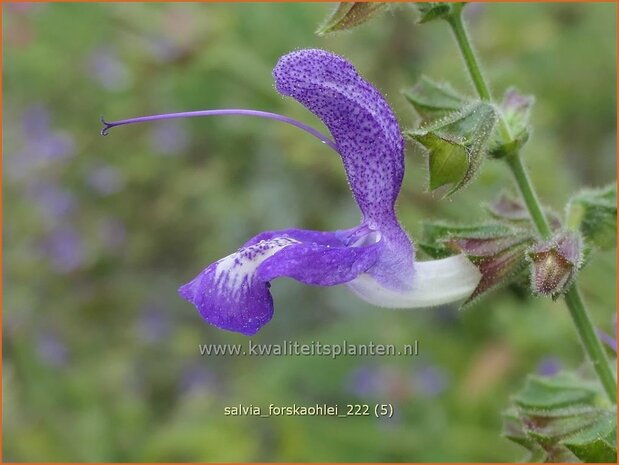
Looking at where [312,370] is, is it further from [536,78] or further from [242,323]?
[242,323]

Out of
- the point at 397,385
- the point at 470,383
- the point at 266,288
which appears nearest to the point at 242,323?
the point at 266,288

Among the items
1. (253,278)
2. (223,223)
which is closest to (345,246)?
(253,278)

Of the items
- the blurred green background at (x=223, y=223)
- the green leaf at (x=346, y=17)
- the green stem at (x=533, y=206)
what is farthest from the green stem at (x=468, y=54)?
the blurred green background at (x=223, y=223)

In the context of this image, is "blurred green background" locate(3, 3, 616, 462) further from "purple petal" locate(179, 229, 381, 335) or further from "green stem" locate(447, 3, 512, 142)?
"purple petal" locate(179, 229, 381, 335)

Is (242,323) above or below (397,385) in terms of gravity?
below

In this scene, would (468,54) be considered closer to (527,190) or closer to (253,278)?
(527,190)

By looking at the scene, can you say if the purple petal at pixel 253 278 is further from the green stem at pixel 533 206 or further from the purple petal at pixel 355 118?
the green stem at pixel 533 206
